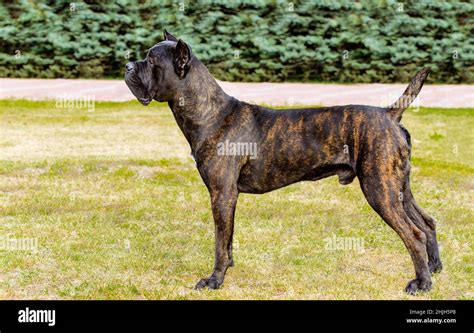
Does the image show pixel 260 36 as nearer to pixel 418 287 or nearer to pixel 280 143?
pixel 280 143

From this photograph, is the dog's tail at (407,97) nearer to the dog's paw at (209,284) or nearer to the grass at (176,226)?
the grass at (176,226)

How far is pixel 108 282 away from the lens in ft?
20.9

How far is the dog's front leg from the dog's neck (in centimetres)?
44

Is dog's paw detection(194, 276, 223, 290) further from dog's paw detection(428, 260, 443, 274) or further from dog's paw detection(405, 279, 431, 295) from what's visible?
dog's paw detection(428, 260, 443, 274)

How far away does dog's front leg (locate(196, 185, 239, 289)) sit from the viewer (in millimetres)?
6016

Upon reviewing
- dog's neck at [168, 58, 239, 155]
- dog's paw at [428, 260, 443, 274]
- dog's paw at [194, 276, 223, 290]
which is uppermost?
dog's neck at [168, 58, 239, 155]

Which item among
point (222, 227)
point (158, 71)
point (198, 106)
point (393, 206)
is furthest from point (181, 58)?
point (393, 206)

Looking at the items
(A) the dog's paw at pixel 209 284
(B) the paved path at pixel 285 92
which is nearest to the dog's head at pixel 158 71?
(A) the dog's paw at pixel 209 284

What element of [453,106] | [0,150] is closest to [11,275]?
[0,150]

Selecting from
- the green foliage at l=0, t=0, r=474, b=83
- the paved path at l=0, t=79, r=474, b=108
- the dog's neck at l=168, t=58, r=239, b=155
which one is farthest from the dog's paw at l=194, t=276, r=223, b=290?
the green foliage at l=0, t=0, r=474, b=83

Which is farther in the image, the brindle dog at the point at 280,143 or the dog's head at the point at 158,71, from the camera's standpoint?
the dog's head at the point at 158,71

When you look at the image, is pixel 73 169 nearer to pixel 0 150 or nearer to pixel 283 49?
pixel 0 150

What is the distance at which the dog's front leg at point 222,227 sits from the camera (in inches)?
237

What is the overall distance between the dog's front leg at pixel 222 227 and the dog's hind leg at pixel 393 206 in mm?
1052
